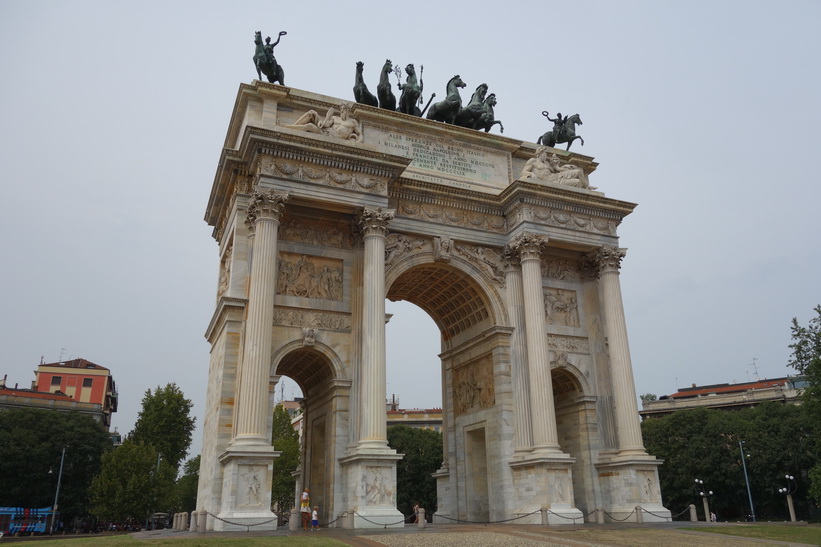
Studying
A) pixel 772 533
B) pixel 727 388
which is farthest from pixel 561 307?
pixel 727 388

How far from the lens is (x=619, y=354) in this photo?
2873 centimetres

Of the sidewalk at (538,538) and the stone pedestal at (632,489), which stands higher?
the stone pedestal at (632,489)

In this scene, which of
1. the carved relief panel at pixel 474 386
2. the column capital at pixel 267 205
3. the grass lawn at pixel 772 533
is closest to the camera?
the grass lawn at pixel 772 533

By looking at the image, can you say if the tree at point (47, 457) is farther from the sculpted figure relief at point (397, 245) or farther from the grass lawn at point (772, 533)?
the grass lawn at point (772, 533)

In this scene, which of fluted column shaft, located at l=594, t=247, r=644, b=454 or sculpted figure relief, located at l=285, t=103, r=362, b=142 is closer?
sculpted figure relief, located at l=285, t=103, r=362, b=142

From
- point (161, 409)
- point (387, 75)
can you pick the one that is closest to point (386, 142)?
point (387, 75)

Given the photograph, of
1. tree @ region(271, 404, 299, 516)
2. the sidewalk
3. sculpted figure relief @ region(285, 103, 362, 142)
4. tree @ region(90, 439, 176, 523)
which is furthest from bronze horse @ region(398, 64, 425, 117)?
tree @ region(271, 404, 299, 516)

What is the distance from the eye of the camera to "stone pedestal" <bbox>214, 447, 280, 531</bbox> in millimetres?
20422

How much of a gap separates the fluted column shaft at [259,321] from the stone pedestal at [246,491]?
620mm

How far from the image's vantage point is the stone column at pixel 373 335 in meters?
23.4

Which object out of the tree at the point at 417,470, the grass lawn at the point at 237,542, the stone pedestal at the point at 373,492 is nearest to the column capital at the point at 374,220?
the stone pedestal at the point at 373,492

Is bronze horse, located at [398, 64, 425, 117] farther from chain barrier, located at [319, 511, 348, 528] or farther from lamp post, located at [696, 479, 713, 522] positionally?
lamp post, located at [696, 479, 713, 522]

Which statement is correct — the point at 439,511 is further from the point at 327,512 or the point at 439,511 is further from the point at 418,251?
the point at 418,251

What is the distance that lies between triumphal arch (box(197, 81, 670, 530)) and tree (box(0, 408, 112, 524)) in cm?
3627
